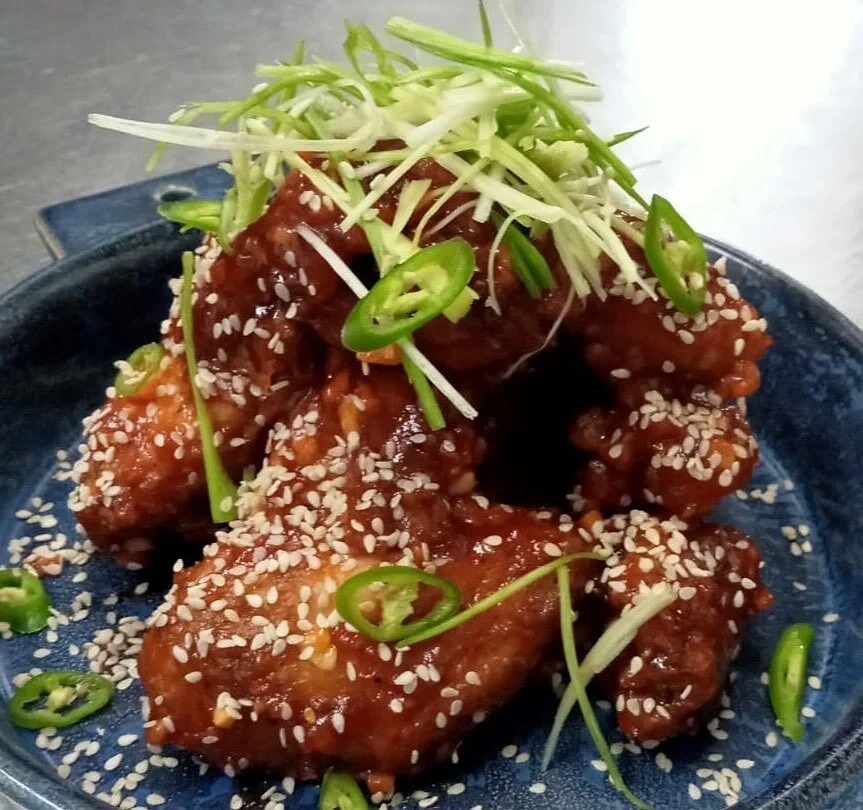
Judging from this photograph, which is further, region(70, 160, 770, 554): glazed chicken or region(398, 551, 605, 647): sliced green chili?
region(70, 160, 770, 554): glazed chicken

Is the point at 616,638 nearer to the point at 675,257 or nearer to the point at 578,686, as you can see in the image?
the point at 578,686

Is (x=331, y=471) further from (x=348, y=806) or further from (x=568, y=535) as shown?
(x=348, y=806)

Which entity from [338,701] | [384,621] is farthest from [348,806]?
[384,621]

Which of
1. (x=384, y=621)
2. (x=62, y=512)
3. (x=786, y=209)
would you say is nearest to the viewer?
(x=384, y=621)

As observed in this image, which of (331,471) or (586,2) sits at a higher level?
(586,2)

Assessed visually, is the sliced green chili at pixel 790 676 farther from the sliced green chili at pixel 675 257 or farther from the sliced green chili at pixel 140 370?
the sliced green chili at pixel 140 370

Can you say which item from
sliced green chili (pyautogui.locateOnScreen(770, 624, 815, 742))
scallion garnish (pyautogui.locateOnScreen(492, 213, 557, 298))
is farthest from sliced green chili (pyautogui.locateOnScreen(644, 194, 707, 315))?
sliced green chili (pyautogui.locateOnScreen(770, 624, 815, 742))

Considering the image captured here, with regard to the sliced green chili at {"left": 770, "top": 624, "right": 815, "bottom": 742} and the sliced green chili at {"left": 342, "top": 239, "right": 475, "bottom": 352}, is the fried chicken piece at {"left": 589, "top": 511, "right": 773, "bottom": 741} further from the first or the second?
the sliced green chili at {"left": 342, "top": 239, "right": 475, "bottom": 352}
